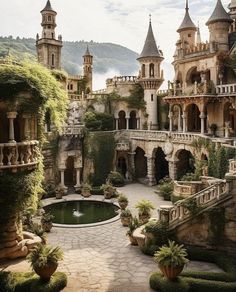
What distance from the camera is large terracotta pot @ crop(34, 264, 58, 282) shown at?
14.4 metres

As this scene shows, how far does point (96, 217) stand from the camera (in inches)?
1125

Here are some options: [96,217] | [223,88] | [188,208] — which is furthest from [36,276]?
[223,88]

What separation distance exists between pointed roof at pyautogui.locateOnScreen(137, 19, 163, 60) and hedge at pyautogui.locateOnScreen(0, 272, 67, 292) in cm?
3528

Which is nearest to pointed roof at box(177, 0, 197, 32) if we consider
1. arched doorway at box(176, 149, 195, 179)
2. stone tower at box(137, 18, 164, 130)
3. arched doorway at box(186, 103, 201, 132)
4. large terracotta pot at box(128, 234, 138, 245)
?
stone tower at box(137, 18, 164, 130)

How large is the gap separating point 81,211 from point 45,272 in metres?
16.4

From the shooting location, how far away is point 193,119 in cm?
4238

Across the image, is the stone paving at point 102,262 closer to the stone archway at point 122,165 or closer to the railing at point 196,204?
the railing at point 196,204

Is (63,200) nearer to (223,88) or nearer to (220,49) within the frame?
(223,88)

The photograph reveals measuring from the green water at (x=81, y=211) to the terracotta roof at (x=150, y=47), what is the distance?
2172 centimetres

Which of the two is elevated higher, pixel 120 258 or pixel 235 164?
pixel 235 164

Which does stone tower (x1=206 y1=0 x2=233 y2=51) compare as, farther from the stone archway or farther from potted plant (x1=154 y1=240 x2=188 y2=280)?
potted plant (x1=154 y1=240 x2=188 y2=280)

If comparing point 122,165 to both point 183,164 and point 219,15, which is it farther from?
point 219,15

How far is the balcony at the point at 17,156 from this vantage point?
634 inches

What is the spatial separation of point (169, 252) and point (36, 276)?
5914 mm
